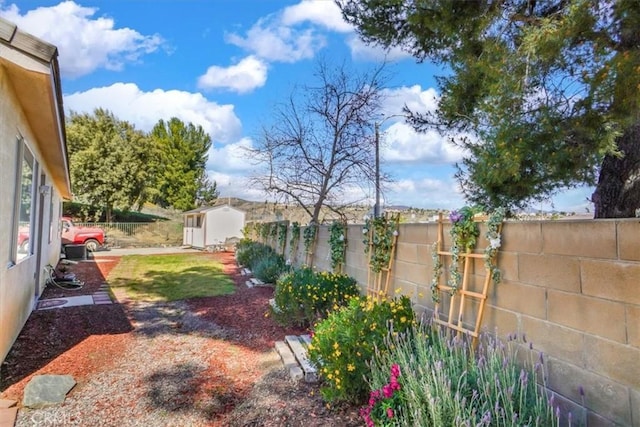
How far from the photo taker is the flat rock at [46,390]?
11.4ft

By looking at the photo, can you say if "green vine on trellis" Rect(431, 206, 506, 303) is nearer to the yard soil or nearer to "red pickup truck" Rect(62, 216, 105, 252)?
the yard soil

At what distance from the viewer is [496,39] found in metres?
4.21

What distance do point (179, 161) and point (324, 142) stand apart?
26553 millimetres

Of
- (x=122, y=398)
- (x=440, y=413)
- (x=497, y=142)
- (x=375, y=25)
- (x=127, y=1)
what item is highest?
(x=127, y=1)

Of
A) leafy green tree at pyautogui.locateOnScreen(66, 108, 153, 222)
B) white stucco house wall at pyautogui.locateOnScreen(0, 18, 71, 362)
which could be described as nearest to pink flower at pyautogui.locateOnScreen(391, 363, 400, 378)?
white stucco house wall at pyautogui.locateOnScreen(0, 18, 71, 362)

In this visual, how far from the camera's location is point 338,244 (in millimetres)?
6898

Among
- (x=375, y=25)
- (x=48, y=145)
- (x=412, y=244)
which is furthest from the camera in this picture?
(x=48, y=145)

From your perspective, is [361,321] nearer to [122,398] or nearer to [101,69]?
[122,398]

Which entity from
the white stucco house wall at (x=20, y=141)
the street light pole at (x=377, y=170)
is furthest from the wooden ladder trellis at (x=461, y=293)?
the street light pole at (x=377, y=170)

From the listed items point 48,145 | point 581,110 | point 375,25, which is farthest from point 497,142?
point 48,145

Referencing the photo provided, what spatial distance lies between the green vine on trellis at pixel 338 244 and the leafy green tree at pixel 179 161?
30.5 metres

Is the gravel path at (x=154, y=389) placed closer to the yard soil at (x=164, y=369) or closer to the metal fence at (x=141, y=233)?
the yard soil at (x=164, y=369)

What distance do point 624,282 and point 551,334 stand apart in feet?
2.17

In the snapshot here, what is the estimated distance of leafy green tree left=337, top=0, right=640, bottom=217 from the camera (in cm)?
340
